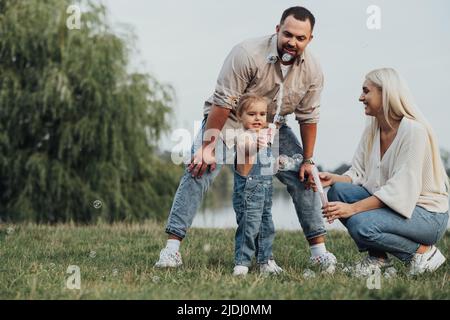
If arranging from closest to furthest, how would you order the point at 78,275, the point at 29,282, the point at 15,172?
the point at 29,282 → the point at 78,275 → the point at 15,172

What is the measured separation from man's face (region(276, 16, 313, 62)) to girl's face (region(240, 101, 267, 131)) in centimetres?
37

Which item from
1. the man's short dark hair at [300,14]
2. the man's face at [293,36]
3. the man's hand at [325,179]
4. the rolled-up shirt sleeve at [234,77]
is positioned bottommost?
the man's hand at [325,179]

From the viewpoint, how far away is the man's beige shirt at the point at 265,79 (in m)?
→ 4.24

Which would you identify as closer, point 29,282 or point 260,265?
point 29,282

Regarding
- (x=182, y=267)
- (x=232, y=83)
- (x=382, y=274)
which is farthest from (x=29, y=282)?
(x=382, y=274)

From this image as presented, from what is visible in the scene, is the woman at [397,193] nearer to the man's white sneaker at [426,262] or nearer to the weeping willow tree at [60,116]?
the man's white sneaker at [426,262]

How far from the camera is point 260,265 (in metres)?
4.23

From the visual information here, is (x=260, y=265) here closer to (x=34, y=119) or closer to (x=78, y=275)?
(x=78, y=275)

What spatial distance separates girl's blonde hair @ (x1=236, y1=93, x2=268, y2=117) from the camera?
4137 millimetres

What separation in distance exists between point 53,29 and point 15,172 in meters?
2.57

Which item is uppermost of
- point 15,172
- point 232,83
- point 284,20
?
point 284,20

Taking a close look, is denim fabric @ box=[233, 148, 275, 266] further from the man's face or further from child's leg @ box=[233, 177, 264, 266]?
the man's face

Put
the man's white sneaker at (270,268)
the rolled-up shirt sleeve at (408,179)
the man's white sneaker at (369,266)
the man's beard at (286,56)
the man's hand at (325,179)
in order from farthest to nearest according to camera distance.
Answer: the man's hand at (325,179) < the man's beard at (286,56) < the man's white sneaker at (270,268) < the rolled-up shirt sleeve at (408,179) < the man's white sneaker at (369,266)

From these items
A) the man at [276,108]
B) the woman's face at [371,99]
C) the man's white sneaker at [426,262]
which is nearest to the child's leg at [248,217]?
the man at [276,108]
